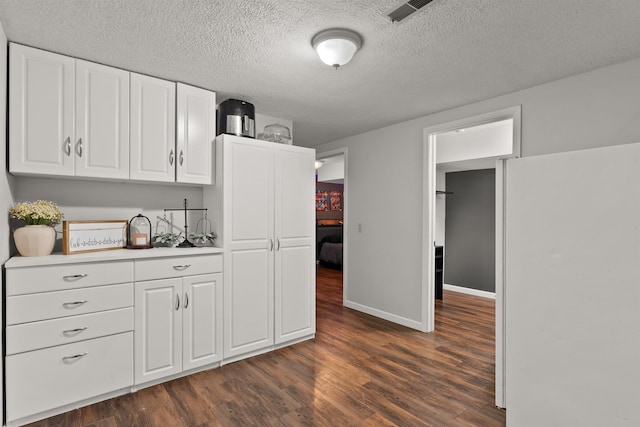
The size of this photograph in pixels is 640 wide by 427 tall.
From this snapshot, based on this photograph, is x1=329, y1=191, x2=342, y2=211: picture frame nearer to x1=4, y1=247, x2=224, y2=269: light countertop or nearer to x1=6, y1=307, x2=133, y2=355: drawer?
x1=4, y1=247, x2=224, y2=269: light countertop

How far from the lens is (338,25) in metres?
1.92

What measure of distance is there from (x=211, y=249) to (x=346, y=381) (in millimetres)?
1482

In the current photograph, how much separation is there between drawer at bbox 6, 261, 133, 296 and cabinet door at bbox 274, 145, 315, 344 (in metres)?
1.29

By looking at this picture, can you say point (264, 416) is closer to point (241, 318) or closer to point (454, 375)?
point (241, 318)

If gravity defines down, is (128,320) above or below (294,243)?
below

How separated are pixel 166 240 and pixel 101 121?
1.01 m

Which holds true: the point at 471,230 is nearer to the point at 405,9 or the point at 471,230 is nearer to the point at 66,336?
the point at 405,9

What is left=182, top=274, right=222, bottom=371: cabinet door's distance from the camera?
2.60 meters

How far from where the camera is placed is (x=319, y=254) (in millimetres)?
8266

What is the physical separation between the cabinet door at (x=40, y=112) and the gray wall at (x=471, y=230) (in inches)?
209

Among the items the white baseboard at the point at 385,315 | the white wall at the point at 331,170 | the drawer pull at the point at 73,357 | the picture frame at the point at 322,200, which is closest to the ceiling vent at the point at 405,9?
the drawer pull at the point at 73,357

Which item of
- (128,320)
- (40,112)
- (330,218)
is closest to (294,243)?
(128,320)

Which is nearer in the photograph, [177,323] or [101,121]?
[101,121]

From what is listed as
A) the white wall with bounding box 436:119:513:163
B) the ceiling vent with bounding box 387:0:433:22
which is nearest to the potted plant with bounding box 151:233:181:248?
the ceiling vent with bounding box 387:0:433:22
